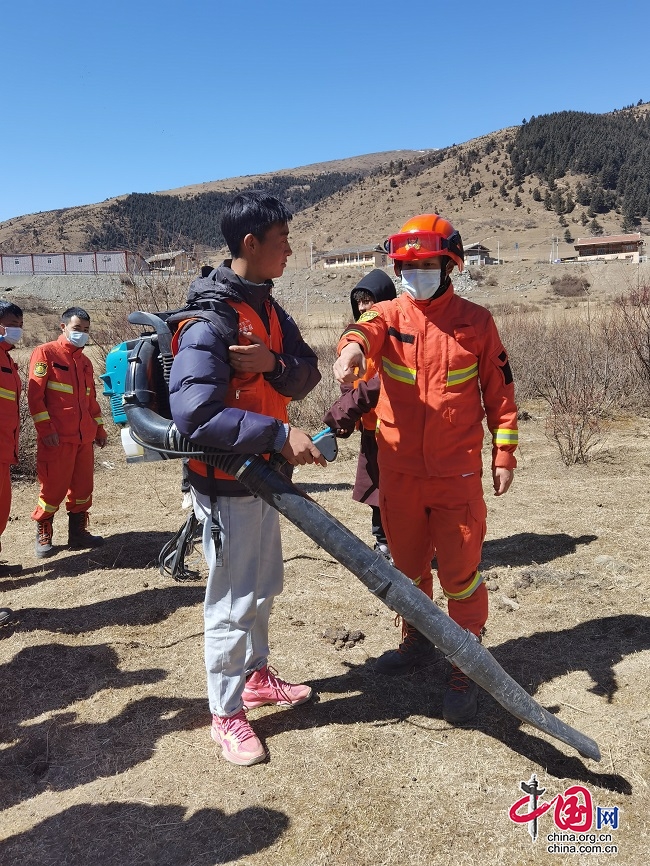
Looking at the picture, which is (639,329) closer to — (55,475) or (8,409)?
(55,475)

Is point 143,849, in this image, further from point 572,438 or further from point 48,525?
point 572,438

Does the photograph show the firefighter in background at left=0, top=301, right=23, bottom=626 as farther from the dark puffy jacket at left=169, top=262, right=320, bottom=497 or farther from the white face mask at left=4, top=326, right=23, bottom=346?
the dark puffy jacket at left=169, top=262, right=320, bottom=497

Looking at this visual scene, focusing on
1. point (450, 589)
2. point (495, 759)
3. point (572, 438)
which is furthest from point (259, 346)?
→ point (572, 438)

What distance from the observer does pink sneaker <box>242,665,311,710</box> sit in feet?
10.2

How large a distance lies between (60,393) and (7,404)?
78 cm

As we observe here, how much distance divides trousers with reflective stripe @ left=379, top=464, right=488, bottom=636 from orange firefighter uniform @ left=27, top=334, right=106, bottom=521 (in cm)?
357

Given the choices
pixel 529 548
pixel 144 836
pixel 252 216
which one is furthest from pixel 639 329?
pixel 144 836

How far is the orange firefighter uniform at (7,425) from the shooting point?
187 inches

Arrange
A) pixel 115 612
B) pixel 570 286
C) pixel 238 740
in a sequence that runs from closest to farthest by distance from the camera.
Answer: pixel 238 740 < pixel 115 612 < pixel 570 286

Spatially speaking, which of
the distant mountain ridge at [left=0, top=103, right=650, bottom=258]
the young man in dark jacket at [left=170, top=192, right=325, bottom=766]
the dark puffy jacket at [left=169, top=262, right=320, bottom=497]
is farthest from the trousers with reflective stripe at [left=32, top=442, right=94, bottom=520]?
the distant mountain ridge at [left=0, top=103, right=650, bottom=258]

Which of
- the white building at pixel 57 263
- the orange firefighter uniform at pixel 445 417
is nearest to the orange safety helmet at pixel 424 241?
the orange firefighter uniform at pixel 445 417

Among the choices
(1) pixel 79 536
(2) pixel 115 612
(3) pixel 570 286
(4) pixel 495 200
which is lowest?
(2) pixel 115 612

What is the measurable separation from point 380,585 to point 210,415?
0.85 m

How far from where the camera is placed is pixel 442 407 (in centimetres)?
284
